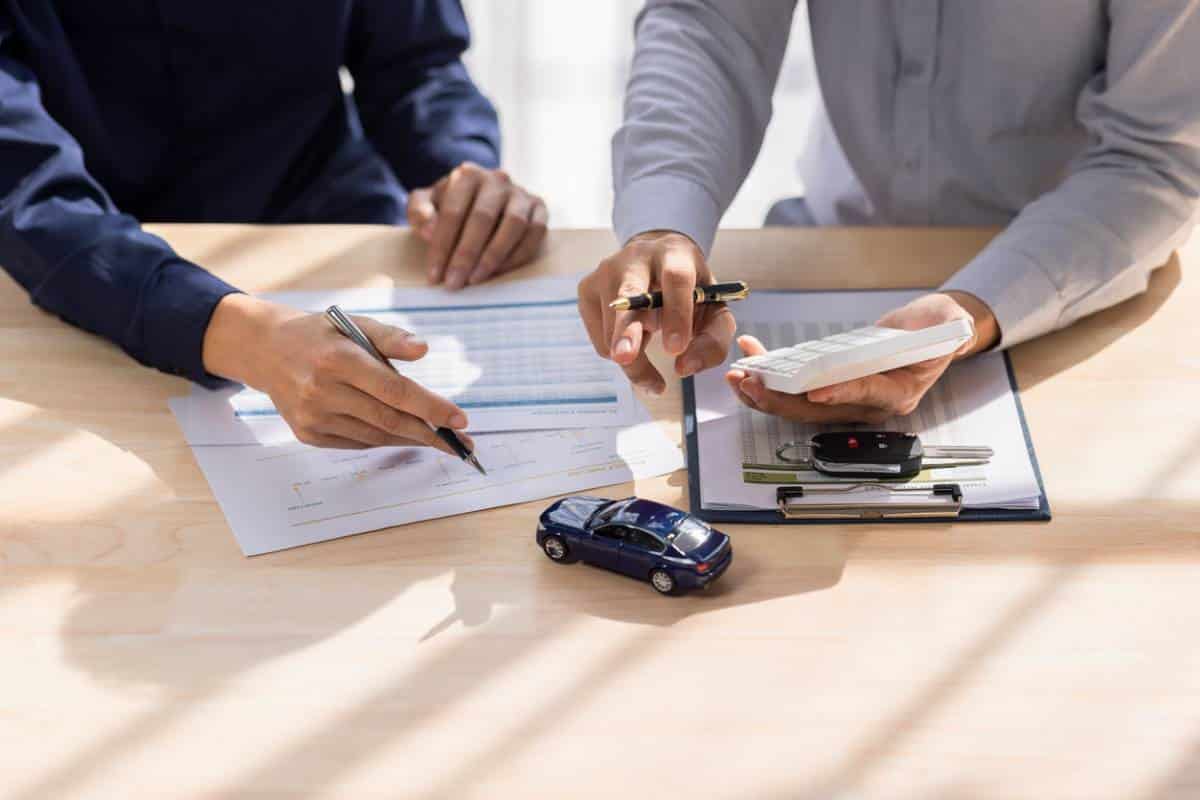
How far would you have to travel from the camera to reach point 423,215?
1.43 metres

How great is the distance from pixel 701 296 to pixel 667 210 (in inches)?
6.9

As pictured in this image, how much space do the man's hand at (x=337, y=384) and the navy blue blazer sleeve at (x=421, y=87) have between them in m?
0.58

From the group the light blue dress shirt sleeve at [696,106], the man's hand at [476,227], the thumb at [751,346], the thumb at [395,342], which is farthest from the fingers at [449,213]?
the thumb at [751,346]

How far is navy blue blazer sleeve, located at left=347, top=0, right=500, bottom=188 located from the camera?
1.66 meters

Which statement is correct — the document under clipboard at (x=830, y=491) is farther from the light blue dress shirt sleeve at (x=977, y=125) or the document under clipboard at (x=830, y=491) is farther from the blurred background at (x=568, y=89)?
the blurred background at (x=568, y=89)

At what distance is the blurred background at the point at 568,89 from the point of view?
115 inches

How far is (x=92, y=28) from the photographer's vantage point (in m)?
1.48

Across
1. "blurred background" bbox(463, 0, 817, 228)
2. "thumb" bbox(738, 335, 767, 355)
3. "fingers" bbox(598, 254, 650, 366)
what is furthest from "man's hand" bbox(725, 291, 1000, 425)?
"blurred background" bbox(463, 0, 817, 228)

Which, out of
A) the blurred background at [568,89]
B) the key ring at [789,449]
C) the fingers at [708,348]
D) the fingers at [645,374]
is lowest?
the blurred background at [568,89]

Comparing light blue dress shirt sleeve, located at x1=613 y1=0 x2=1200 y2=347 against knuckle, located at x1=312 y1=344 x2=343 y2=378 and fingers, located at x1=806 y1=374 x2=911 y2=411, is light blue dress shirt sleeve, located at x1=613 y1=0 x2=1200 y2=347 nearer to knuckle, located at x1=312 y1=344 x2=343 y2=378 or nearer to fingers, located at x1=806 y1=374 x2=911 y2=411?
fingers, located at x1=806 y1=374 x2=911 y2=411

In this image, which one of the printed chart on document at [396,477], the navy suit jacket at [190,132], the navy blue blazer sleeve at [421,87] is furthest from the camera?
the navy blue blazer sleeve at [421,87]

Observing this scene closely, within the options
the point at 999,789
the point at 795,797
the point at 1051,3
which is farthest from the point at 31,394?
the point at 1051,3

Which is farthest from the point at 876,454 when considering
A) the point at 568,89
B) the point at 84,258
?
the point at 568,89

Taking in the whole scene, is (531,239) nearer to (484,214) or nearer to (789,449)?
(484,214)
